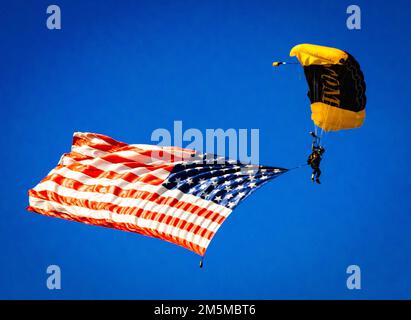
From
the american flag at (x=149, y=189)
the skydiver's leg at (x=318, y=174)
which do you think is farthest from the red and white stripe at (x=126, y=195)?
the skydiver's leg at (x=318, y=174)

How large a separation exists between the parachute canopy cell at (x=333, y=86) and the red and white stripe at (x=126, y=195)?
524 cm

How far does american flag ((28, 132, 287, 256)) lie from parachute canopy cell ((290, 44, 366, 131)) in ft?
9.97

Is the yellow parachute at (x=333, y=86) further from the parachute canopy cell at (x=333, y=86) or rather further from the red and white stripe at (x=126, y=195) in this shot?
the red and white stripe at (x=126, y=195)

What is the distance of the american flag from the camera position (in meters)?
40.4

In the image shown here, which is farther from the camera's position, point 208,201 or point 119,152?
point 119,152

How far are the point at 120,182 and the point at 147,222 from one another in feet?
7.46

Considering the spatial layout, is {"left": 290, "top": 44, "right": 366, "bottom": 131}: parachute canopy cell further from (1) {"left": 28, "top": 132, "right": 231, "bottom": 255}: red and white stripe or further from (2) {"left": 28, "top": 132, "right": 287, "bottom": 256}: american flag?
(1) {"left": 28, "top": 132, "right": 231, "bottom": 255}: red and white stripe

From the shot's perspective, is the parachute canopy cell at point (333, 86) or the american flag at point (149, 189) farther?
the american flag at point (149, 189)

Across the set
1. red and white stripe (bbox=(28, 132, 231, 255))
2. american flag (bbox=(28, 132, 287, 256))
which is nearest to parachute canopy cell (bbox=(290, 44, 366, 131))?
american flag (bbox=(28, 132, 287, 256))

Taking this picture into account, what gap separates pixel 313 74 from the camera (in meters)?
40.7

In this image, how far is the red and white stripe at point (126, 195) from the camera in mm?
40344
